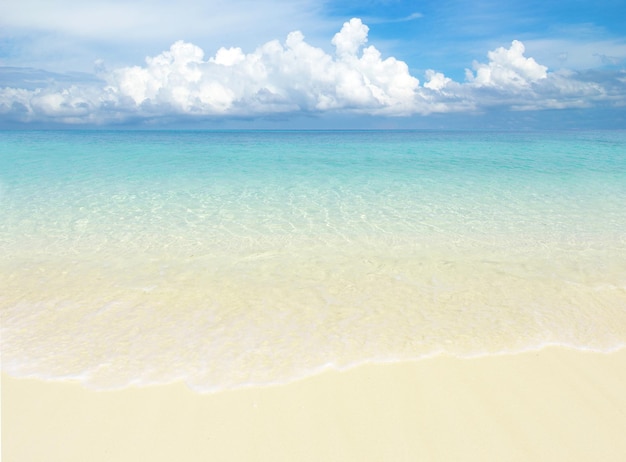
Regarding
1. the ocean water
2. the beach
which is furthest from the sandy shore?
the ocean water

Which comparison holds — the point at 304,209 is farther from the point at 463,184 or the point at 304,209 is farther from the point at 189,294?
the point at 463,184

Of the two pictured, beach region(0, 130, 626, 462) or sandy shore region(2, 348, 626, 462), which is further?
beach region(0, 130, 626, 462)

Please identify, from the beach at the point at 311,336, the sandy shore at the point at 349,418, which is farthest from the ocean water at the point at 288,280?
the sandy shore at the point at 349,418

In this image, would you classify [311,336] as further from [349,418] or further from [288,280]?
[288,280]

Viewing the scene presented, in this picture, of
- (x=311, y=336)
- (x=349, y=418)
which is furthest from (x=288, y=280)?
(x=349, y=418)

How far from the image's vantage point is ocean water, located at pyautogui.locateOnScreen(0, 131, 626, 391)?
4277 mm

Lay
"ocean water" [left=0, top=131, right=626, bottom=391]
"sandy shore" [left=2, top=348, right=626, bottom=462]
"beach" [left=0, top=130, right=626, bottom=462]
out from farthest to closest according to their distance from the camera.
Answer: "ocean water" [left=0, top=131, right=626, bottom=391] → "beach" [left=0, top=130, right=626, bottom=462] → "sandy shore" [left=2, top=348, right=626, bottom=462]

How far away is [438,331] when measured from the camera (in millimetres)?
4680

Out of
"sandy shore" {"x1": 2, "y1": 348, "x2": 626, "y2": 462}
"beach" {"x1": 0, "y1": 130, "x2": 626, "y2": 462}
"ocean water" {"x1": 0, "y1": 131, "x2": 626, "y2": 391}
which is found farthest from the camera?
"ocean water" {"x1": 0, "y1": 131, "x2": 626, "y2": 391}

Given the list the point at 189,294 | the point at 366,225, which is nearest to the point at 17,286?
the point at 189,294

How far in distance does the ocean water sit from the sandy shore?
0.27 m

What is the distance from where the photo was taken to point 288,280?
244 inches

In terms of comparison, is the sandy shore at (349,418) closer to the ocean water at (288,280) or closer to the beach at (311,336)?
the beach at (311,336)

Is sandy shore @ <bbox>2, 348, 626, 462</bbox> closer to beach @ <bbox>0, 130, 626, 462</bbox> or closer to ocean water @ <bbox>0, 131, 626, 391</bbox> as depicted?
beach @ <bbox>0, 130, 626, 462</bbox>
